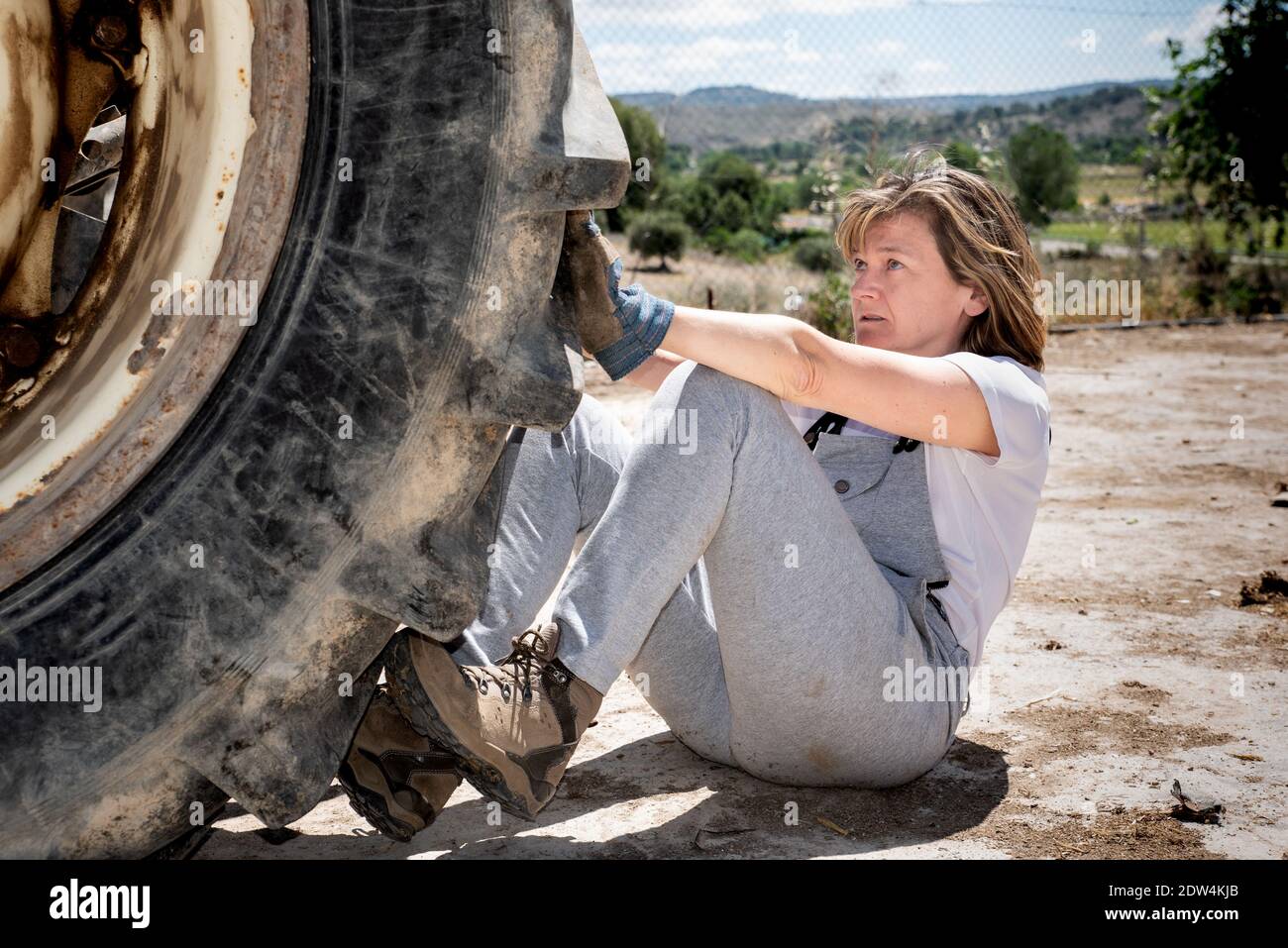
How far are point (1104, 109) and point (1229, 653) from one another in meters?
68.5

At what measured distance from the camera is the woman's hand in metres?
1.79

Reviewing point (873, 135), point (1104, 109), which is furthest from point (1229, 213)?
point (1104, 109)

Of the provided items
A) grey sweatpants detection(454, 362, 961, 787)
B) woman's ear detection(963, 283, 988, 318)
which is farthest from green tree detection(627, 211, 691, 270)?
grey sweatpants detection(454, 362, 961, 787)

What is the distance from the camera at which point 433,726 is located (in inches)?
75.7

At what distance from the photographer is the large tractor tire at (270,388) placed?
1535 millimetres

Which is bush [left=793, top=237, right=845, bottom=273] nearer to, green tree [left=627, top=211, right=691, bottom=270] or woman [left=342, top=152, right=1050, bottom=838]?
green tree [left=627, top=211, right=691, bottom=270]

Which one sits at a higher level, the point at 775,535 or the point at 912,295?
the point at 912,295

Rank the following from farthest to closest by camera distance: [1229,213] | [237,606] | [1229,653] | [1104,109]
→ [1104,109], [1229,213], [1229,653], [237,606]

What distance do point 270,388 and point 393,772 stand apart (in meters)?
0.71

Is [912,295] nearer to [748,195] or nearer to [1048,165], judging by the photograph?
[748,195]

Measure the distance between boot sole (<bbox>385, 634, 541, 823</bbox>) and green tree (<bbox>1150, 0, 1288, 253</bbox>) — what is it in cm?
1110

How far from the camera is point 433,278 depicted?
5.22ft

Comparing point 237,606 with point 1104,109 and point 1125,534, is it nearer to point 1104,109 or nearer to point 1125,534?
point 1125,534

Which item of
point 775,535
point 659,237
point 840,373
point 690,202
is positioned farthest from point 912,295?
point 690,202
